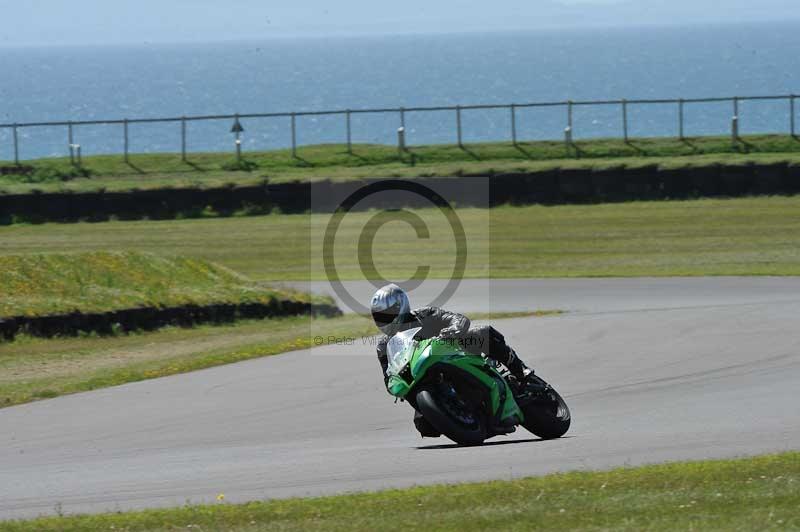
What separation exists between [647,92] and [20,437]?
14041 cm

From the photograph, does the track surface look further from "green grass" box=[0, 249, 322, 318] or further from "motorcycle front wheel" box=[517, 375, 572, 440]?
"green grass" box=[0, 249, 322, 318]

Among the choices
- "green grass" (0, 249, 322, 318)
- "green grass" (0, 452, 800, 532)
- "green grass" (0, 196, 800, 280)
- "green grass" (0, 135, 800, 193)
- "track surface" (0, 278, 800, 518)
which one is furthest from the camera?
"green grass" (0, 135, 800, 193)

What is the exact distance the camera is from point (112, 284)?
72.2ft

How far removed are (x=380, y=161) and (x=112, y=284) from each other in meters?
20.6

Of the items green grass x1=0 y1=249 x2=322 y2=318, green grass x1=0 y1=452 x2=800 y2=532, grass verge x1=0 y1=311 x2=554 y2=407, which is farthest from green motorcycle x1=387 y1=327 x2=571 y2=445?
green grass x1=0 y1=249 x2=322 y2=318

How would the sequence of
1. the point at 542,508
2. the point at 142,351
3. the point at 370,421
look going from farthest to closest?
the point at 142,351
the point at 370,421
the point at 542,508

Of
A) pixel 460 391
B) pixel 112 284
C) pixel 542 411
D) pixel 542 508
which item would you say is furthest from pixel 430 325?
pixel 112 284

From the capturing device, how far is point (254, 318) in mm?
22484

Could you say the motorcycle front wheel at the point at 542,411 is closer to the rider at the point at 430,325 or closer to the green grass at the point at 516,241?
the rider at the point at 430,325

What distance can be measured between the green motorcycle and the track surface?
22 centimetres

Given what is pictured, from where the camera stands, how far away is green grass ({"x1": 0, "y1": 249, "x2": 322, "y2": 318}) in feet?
68.2

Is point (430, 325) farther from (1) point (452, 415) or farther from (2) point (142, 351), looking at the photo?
(2) point (142, 351)

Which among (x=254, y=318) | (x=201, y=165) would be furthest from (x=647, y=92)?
(x=254, y=318)

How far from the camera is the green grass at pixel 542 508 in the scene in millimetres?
8359
